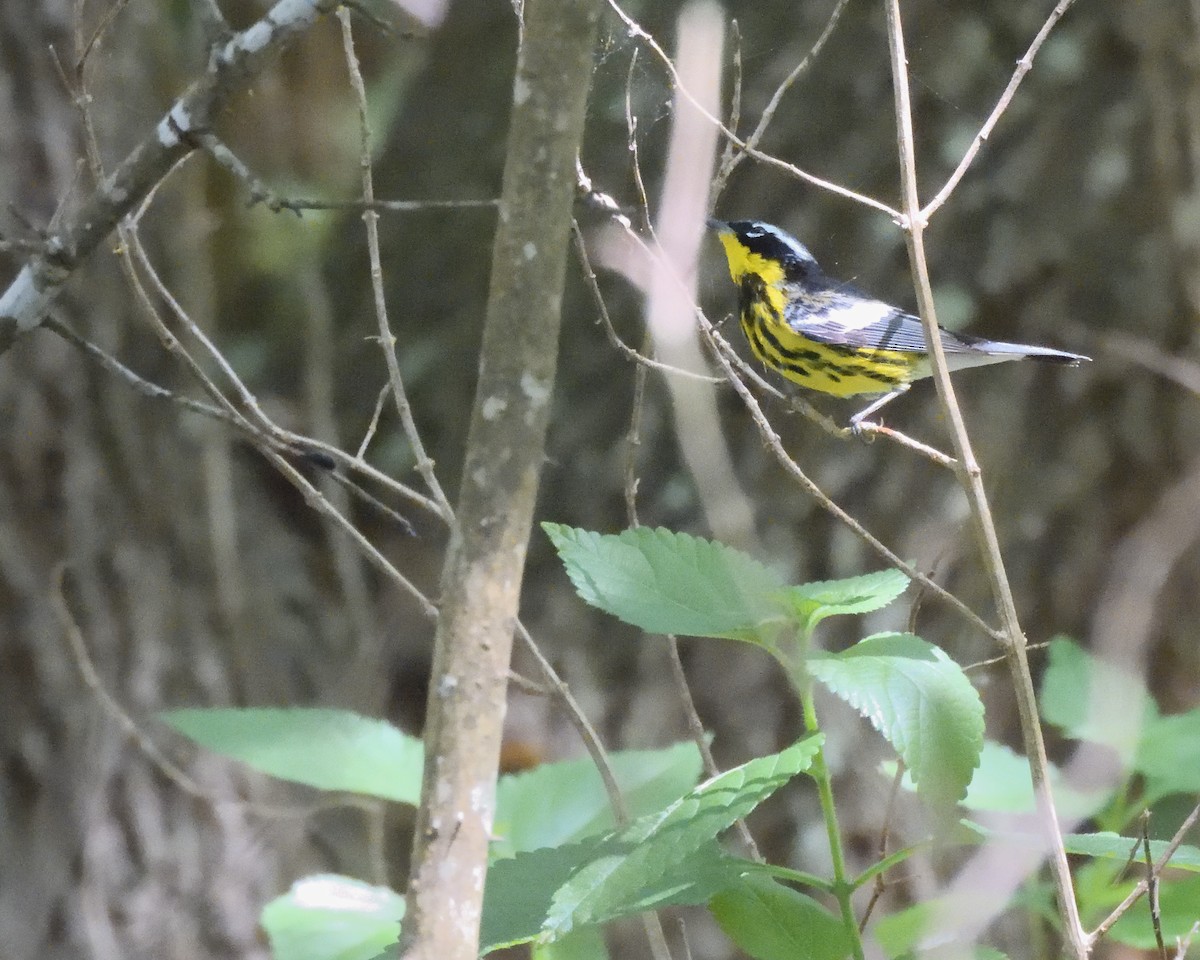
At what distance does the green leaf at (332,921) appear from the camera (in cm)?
151

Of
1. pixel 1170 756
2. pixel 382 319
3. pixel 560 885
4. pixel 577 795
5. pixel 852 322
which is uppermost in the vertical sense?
pixel 382 319

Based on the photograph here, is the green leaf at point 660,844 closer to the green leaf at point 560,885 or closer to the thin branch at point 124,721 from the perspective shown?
the green leaf at point 560,885

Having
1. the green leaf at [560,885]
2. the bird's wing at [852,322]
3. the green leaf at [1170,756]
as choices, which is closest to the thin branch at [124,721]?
the bird's wing at [852,322]

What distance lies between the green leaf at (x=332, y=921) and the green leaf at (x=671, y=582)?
66 centimetres

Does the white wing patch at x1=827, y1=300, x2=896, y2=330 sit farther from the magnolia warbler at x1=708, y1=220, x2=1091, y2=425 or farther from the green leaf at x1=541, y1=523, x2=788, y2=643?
the green leaf at x1=541, y1=523, x2=788, y2=643

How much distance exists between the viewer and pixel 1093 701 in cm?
163

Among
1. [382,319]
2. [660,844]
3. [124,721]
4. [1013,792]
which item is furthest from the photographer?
[124,721]

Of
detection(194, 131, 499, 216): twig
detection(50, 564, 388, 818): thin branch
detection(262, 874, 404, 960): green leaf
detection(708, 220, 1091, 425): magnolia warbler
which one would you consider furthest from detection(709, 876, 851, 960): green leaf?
detection(50, 564, 388, 818): thin branch

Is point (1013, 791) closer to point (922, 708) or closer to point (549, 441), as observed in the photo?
point (922, 708)

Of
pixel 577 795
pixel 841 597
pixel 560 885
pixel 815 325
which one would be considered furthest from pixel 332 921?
pixel 815 325

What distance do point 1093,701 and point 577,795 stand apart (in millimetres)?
699

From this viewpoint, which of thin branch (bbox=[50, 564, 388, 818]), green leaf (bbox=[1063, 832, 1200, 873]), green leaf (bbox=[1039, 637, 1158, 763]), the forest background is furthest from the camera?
thin branch (bbox=[50, 564, 388, 818])

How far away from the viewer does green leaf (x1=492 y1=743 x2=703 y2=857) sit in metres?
1.50

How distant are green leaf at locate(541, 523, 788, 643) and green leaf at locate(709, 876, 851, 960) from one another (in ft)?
0.74
